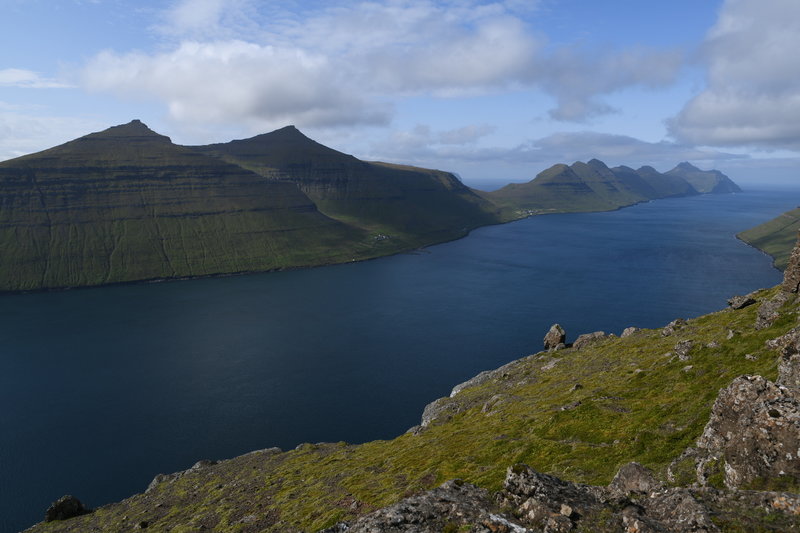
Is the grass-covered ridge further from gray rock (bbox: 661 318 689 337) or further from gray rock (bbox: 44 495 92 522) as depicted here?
gray rock (bbox: 44 495 92 522)

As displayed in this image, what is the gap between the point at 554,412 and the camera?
5712 centimetres

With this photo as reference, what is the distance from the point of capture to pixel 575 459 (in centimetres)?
4272

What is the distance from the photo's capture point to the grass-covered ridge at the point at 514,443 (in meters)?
43.8

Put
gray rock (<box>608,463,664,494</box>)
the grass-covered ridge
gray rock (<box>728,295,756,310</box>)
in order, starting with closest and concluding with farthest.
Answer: gray rock (<box>608,463,664,494</box>), the grass-covered ridge, gray rock (<box>728,295,756,310</box>)

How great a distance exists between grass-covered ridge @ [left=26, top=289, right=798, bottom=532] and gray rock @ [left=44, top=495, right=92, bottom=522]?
208 centimetres

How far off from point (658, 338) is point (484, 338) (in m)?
118

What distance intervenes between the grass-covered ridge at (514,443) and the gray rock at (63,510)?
6.81 feet

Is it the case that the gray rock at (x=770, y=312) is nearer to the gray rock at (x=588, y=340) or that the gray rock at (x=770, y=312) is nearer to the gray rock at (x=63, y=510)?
the gray rock at (x=588, y=340)

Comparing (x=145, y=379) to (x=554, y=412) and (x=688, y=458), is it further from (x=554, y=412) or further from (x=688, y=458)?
(x=688, y=458)

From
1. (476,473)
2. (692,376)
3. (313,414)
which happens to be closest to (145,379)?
(313,414)

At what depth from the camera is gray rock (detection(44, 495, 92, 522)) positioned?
264 ft

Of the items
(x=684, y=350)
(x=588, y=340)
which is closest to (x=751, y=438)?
(x=684, y=350)

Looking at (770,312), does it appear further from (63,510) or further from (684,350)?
(63,510)

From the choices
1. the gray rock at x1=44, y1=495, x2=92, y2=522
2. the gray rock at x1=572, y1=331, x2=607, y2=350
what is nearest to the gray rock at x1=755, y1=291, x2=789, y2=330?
the gray rock at x1=572, y1=331, x2=607, y2=350
